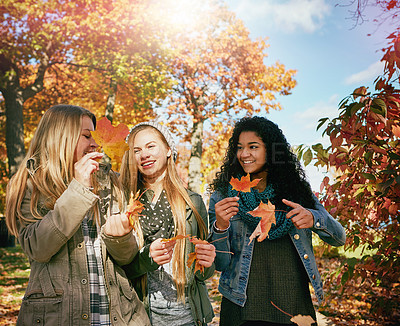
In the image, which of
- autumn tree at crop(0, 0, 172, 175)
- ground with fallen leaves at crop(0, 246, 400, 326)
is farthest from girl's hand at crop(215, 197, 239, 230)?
autumn tree at crop(0, 0, 172, 175)

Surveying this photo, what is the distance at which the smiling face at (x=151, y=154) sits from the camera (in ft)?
7.42

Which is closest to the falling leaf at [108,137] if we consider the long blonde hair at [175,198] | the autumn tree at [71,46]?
the long blonde hair at [175,198]

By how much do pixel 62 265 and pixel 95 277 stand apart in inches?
6.6

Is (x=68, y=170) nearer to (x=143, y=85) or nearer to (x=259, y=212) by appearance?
(x=259, y=212)

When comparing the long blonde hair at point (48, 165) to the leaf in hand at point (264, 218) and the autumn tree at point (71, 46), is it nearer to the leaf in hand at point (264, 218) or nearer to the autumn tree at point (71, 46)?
the leaf in hand at point (264, 218)

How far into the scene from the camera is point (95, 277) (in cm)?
165

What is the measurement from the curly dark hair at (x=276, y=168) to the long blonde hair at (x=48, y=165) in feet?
3.39

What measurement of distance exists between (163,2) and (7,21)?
484 centimetres

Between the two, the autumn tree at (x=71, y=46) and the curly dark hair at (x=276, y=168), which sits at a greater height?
the autumn tree at (x=71, y=46)

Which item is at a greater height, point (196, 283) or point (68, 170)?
point (68, 170)

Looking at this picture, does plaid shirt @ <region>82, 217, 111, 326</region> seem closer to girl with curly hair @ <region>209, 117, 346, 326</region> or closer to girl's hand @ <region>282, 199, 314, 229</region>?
girl with curly hair @ <region>209, 117, 346, 326</region>

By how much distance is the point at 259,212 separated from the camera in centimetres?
179

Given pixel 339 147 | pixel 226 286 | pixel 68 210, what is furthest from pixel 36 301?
pixel 339 147

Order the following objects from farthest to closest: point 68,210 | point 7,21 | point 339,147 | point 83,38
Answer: point 83,38 → point 7,21 → point 339,147 → point 68,210
